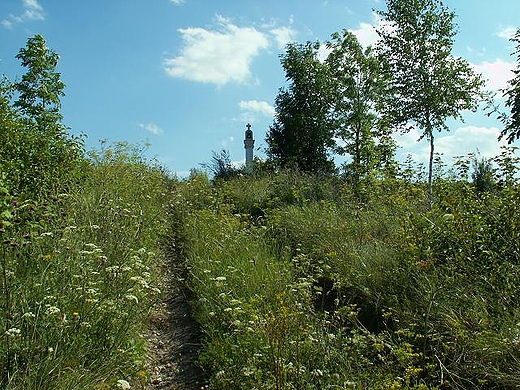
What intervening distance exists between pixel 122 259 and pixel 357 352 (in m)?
2.74

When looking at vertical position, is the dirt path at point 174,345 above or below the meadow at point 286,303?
below

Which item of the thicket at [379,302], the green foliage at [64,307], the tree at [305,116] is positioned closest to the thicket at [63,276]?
the green foliage at [64,307]

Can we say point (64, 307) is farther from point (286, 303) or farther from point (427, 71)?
point (427, 71)

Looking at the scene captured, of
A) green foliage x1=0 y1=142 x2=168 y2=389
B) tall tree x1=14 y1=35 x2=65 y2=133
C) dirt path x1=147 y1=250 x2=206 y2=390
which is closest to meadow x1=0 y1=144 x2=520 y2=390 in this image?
green foliage x1=0 y1=142 x2=168 y2=389

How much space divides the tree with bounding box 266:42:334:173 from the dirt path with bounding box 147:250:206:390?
55.4 ft

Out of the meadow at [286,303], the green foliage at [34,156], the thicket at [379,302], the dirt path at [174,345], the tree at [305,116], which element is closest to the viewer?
the meadow at [286,303]

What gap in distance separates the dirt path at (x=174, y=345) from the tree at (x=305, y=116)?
16898 millimetres

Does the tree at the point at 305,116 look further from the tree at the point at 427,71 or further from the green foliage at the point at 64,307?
the green foliage at the point at 64,307

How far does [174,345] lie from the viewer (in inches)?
209

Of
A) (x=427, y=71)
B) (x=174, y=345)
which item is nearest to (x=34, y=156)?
(x=174, y=345)

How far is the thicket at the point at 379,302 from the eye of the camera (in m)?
3.63

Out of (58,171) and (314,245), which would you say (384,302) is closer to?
(314,245)

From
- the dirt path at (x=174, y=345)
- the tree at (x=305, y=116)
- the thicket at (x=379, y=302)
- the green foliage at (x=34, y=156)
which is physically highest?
the tree at (x=305, y=116)

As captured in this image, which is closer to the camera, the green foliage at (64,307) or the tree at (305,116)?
the green foliage at (64,307)
